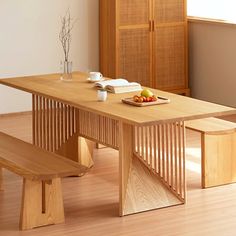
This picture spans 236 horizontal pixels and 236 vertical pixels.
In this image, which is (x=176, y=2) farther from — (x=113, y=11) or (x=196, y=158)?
(x=196, y=158)

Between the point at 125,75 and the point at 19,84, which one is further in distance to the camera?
the point at 125,75

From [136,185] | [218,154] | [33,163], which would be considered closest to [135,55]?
[218,154]

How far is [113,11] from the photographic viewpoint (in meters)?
8.15

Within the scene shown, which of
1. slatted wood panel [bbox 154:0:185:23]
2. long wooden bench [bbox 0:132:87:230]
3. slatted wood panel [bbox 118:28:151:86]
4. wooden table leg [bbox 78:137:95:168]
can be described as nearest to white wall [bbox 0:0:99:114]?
slatted wood panel [bbox 118:28:151:86]

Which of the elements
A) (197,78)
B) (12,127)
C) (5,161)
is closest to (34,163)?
(5,161)

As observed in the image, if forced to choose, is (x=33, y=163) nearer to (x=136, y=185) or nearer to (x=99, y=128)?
(x=136, y=185)

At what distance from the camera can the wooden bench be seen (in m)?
5.77

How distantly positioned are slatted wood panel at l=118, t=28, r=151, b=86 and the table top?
1866mm

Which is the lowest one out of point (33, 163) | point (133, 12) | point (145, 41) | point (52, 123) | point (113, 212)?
point (113, 212)

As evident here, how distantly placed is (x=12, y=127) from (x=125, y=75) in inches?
52.3

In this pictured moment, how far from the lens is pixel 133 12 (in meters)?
8.23

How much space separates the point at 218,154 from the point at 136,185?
0.79m

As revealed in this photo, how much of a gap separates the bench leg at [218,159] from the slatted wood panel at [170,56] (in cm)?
275

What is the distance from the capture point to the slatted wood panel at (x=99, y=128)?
570 centimetres
